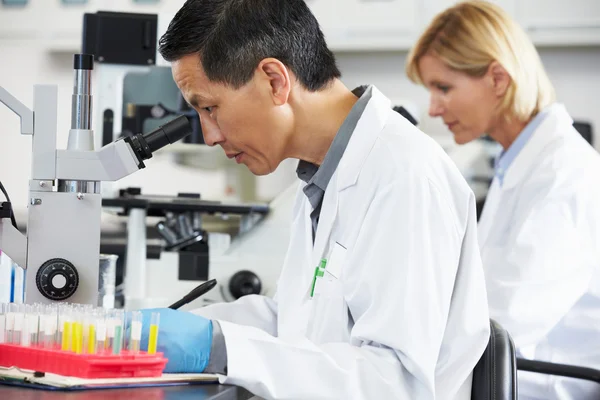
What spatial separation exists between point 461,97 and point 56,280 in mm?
1511

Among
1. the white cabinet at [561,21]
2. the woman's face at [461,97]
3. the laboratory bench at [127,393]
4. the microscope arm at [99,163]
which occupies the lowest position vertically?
the laboratory bench at [127,393]

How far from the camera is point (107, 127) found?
88.0 inches

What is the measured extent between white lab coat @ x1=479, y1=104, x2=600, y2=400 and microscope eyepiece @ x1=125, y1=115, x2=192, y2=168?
96 cm

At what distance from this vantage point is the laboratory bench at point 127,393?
0.88 metres

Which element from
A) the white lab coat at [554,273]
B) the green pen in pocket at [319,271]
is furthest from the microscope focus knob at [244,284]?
the green pen in pocket at [319,271]

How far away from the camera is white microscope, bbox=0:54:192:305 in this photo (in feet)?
3.75

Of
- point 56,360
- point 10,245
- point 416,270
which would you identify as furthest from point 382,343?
point 10,245

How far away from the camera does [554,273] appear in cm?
186

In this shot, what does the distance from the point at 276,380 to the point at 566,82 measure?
3.45m

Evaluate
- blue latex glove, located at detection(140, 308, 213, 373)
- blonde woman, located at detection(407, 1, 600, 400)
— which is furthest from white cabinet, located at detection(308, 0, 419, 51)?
blue latex glove, located at detection(140, 308, 213, 373)

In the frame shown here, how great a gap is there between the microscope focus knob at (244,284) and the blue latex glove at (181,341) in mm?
1146

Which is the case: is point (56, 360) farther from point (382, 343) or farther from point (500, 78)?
point (500, 78)

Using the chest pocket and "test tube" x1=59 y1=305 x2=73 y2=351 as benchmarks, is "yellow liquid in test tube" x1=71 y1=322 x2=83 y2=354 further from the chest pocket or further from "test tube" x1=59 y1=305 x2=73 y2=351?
the chest pocket

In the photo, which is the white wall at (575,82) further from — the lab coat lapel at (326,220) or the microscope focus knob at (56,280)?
the microscope focus knob at (56,280)
